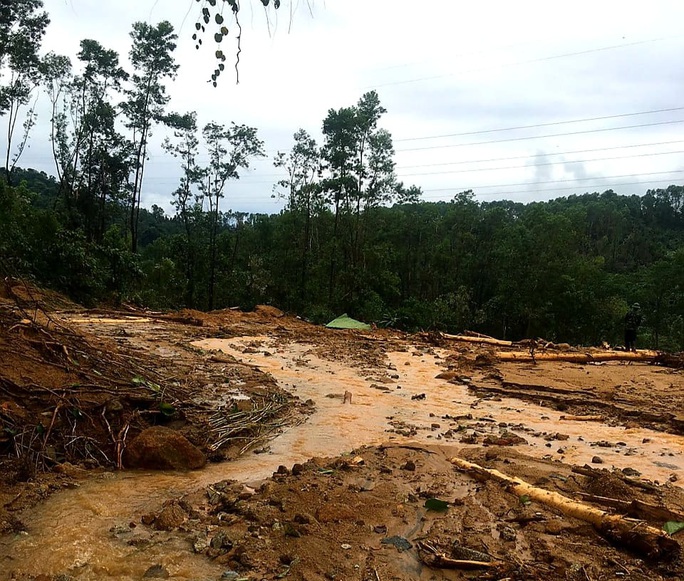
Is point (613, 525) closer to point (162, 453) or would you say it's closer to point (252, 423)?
point (162, 453)

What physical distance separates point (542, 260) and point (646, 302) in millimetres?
6305

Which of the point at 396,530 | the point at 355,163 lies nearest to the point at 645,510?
the point at 396,530

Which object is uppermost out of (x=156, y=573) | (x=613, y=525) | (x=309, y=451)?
(x=613, y=525)

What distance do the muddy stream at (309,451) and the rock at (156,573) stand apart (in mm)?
32

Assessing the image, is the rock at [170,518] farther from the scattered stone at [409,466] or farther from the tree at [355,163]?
the tree at [355,163]

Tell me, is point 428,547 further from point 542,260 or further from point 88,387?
point 542,260

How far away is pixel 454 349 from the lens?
15.0 m

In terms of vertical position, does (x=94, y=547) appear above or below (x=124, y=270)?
below

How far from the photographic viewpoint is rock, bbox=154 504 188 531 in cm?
352

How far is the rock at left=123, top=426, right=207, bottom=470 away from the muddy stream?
0.48ft

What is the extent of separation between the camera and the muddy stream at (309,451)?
317 cm

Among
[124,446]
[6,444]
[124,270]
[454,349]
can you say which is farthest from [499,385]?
[124,270]

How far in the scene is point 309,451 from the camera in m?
5.52

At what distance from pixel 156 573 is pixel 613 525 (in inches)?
108
